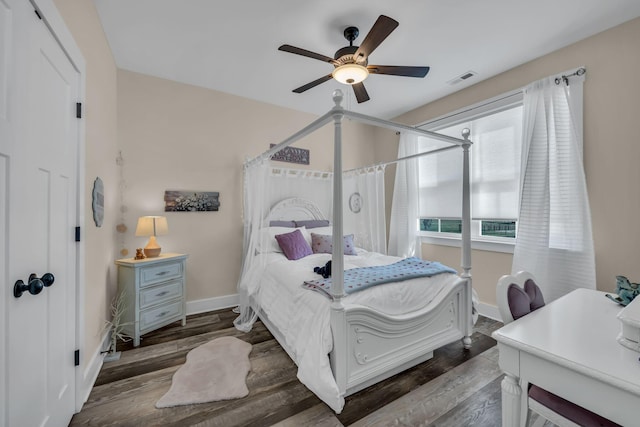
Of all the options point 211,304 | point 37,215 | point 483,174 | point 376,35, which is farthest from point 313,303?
point 483,174

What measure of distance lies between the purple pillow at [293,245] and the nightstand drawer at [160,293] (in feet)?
3.91

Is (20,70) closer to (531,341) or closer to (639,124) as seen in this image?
(531,341)

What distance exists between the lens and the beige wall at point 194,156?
2.90 meters

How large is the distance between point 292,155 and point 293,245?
1.55 m

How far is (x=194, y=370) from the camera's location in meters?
2.04

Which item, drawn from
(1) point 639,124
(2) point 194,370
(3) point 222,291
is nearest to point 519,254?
Answer: (1) point 639,124

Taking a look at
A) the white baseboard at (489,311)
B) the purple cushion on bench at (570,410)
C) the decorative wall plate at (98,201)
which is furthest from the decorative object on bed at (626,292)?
the decorative wall plate at (98,201)

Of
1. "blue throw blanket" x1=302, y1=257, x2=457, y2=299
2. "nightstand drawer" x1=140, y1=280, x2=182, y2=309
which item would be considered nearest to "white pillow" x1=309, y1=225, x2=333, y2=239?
"blue throw blanket" x1=302, y1=257, x2=457, y2=299

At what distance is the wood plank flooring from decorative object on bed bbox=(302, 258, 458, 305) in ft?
2.38

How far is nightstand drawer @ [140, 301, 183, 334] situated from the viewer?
8.17ft

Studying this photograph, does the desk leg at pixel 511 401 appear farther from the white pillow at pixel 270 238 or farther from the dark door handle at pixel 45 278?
the white pillow at pixel 270 238

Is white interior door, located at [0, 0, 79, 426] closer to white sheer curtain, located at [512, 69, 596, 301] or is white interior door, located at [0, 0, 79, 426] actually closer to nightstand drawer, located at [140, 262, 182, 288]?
nightstand drawer, located at [140, 262, 182, 288]

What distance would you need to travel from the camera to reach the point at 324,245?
3.17 meters

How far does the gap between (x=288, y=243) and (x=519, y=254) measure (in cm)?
246
